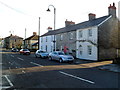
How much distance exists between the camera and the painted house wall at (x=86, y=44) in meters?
24.3

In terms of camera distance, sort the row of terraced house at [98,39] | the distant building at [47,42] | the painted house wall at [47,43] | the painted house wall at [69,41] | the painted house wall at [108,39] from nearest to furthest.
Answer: the row of terraced house at [98,39] → the painted house wall at [108,39] → the painted house wall at [69,41] → the distant building at [47,42] → the painted house wall at [47,43]

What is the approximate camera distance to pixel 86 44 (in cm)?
2634

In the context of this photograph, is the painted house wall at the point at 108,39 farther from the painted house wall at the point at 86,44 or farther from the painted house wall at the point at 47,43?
the painted house wall at the point at 47,43

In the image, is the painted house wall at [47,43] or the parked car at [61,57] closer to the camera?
the parked car at [61,57]

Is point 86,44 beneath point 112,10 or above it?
beneath

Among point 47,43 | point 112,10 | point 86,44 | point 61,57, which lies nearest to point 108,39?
point 86,44

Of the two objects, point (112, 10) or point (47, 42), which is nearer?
point (112, 10)

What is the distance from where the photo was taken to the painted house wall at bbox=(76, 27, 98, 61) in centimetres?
2431

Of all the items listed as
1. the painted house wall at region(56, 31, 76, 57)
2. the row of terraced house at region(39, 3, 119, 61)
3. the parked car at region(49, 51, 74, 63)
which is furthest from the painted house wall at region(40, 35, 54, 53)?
the parked car at region(49, 51, 74, 63)

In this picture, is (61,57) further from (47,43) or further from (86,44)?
(47,43)

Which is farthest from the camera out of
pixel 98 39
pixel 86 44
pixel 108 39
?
pixel 86 44

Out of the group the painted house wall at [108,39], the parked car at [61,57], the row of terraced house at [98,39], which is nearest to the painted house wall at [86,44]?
the row of terraced house at [98,39]

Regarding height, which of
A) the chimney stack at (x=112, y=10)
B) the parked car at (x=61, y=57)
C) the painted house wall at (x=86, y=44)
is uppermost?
the chimney stack at (x=112, y=10)

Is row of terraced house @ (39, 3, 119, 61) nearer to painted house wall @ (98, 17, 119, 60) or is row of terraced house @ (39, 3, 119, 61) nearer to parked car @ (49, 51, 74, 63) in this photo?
painted house wall @ (98, 17, 119, 60)
